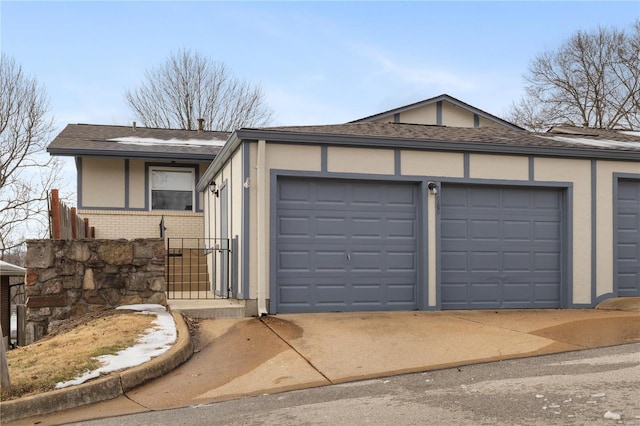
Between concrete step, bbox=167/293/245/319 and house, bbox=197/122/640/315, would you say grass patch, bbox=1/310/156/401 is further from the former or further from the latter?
house, bbox=197/122/640/315

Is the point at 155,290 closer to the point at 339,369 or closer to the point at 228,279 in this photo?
the point at 228,279

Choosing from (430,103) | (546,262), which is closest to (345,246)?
(546,262)

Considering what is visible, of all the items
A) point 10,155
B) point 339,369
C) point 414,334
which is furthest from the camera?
point 10,155

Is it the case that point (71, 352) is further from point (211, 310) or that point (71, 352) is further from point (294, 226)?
point (294, 226)

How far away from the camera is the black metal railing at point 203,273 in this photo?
11.6 metres

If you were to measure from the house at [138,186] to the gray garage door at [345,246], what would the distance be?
7.99 metres

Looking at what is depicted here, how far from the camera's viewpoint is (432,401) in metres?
5.39

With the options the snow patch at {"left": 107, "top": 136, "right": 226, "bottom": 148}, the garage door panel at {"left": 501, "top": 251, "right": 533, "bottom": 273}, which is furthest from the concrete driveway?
the snow patch at {"left": 107, "top": 136, "right": 226, "bottom": 148}

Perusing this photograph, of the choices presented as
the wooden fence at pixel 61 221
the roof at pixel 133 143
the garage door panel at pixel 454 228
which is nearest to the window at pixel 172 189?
the roof at pixel 133 143

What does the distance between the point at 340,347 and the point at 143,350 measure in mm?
2450

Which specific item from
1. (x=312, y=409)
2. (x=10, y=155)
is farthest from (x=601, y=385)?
(x=10, y=155)

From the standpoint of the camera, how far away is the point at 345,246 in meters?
10.6

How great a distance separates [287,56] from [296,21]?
2536 millimetres

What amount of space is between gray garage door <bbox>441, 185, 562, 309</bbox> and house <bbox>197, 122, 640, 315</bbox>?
2 cm
